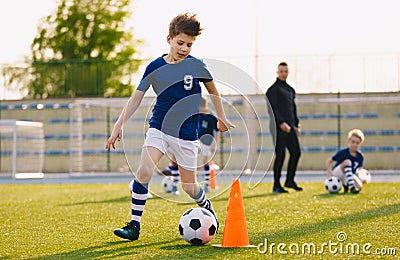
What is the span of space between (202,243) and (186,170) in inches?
29.6

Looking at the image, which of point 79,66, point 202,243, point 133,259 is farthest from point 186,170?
point 79,66

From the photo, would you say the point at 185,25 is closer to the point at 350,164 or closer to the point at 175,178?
the point at 175,178

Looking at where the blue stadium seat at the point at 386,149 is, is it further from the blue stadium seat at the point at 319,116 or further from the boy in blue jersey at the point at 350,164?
the boy in blue jersey at the point at 350,164

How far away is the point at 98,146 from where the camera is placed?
24.0m

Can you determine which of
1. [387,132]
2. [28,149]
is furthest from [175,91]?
[387,132]

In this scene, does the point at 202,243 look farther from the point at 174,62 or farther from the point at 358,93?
the point at 358,93

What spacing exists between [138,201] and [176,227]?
103 centimetres

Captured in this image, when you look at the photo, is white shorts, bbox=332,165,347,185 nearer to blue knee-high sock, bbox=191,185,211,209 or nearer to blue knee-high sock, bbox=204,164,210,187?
blue knee-high sock, bbox=204,164,210,187

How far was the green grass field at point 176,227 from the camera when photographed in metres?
5.60

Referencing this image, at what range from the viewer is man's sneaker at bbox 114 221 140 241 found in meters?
6.26

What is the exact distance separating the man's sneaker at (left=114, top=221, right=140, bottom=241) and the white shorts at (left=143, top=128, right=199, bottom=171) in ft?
2.16

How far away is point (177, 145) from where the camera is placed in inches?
257
